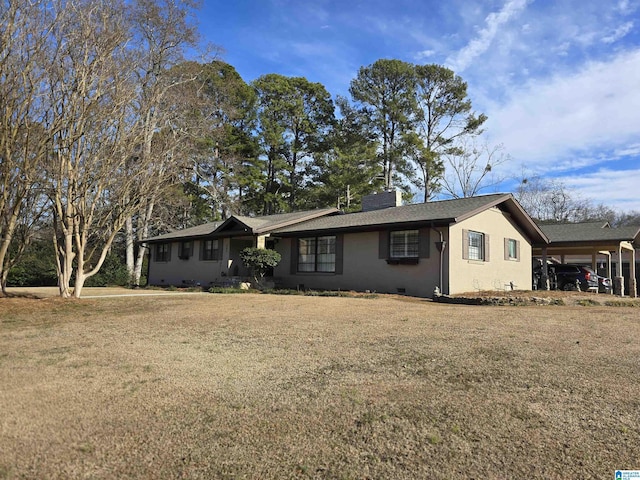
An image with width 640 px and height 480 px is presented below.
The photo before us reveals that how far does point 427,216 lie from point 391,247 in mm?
1768

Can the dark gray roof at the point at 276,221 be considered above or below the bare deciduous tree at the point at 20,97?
below

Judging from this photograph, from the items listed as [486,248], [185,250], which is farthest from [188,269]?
[486,248]

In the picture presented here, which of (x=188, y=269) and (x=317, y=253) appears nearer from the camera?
(x=317, y=253)

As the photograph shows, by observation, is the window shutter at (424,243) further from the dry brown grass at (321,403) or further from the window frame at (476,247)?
the dry brown grass at (321,403)

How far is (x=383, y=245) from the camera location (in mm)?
16438

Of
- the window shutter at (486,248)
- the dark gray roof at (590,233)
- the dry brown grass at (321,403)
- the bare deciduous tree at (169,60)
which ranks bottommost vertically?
the dry brown grass at (321,403)

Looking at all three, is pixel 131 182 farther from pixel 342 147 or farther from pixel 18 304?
pixel 342 147

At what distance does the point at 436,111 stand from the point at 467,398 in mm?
30955

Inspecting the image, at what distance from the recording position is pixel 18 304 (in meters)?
11.0

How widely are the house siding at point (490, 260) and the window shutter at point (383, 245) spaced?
2.35 metres

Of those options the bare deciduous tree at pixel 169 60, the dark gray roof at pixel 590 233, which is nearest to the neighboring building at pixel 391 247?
the dark gray roof at pixel 590 233

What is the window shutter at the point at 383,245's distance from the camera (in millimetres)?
16359

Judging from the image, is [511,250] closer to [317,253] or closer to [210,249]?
[317,253]

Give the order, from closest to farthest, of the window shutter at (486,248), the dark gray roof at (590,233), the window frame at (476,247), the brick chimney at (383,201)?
the window frame at (476,247), the window shutter at (486,248), the dark gray roof at (590,233), the brick chimney at (383,201)
